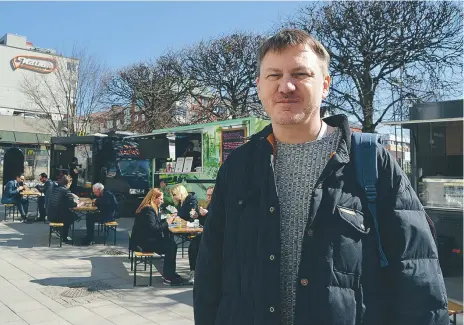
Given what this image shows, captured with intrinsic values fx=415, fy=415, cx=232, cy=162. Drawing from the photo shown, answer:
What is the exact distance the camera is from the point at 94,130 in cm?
2962

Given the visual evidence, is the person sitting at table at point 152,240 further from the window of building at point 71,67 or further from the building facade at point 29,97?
the window of building at point 71,67

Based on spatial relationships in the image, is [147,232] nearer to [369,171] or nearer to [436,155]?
[369,171]

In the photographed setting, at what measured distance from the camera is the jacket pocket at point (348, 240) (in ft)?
4.66

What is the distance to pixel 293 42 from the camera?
156cm

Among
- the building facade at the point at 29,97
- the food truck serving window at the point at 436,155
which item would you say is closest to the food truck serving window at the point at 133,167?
the food truck serving window at the point at 436,155

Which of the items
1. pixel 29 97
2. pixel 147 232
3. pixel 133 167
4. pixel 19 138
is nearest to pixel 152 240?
pixel 147 232

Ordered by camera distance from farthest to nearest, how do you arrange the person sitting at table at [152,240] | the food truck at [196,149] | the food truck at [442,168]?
the food truck at [196,149], the food truck at [442,168], the person sitting at table at [152,240]

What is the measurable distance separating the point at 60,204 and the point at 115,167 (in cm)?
539

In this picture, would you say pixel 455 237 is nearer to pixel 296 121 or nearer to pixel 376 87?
pixel 296 121

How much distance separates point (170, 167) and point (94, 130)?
58.2ft

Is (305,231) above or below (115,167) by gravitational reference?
below

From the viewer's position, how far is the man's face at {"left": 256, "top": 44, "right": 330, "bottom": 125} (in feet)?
5.06

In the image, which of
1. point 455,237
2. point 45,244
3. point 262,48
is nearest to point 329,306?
point 262,48

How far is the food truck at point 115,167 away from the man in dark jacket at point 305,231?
45.4 ft
